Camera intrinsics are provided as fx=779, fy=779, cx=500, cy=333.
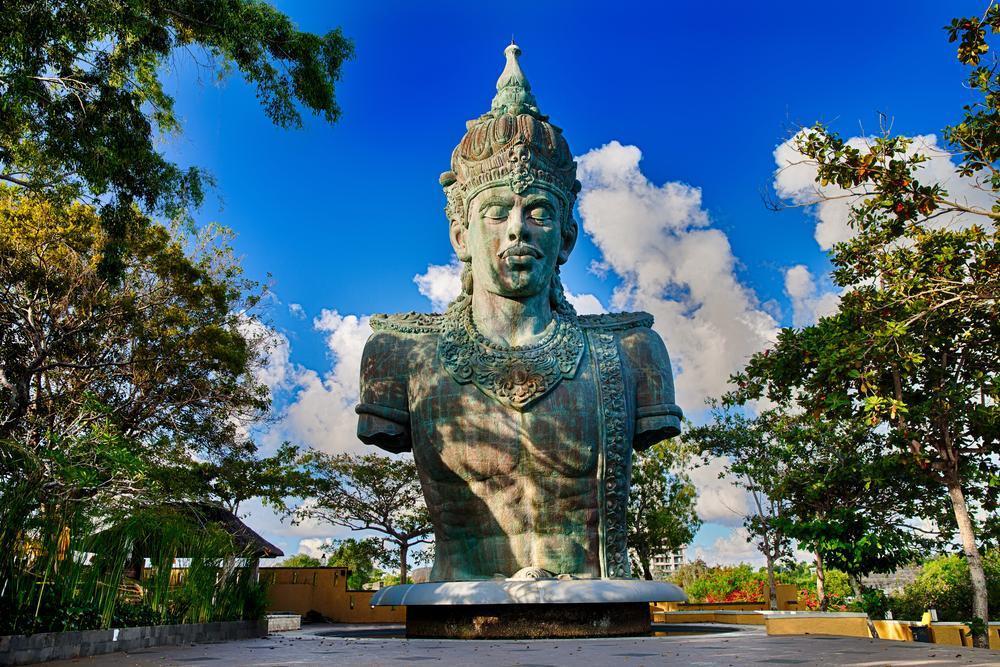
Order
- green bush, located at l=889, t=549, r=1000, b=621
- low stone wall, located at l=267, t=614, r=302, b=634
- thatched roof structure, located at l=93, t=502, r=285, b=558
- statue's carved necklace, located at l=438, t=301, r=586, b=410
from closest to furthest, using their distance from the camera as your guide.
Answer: statue's carved necklace, located at l=438, t=301, r=586, b=410
thatched roof structure, located at l=93, t=502, r=285, b=558
low stone wall, located at l=267, t=614, r=302, b=634
green bush, located at l=889, t=549, r=1000, b=621

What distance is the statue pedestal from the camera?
710 cm

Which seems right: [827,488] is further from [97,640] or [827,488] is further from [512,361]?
[97,640]

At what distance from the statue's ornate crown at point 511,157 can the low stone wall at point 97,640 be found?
556 cm

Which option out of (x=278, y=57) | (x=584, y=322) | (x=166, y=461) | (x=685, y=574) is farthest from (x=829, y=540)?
(x=685, y=574)

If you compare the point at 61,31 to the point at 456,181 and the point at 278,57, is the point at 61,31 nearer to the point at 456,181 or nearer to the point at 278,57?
the point at 278,57

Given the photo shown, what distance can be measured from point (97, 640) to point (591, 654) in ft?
13.8

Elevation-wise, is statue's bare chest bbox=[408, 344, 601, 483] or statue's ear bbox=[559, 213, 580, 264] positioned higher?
statue's ear bbox=[559, 213, 580, 264]

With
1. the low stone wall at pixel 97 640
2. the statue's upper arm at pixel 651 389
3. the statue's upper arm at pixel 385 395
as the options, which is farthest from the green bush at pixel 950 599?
the low stone wall at pixel 97 640

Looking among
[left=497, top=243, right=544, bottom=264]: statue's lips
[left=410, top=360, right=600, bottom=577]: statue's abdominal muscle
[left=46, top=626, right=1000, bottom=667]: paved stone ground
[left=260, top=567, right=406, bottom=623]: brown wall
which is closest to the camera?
[left=46, top=626, right=1000, bottom=667]: paved stone ground

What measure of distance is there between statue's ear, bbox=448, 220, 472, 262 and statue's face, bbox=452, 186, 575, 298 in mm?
346

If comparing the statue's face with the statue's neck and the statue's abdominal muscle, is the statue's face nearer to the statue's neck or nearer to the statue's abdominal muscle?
the statue's neck

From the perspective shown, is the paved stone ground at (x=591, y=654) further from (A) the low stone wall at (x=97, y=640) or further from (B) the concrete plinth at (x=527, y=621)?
(B) the concrete plinth at (x=527, y=621)

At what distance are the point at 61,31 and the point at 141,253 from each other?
33.1 feet

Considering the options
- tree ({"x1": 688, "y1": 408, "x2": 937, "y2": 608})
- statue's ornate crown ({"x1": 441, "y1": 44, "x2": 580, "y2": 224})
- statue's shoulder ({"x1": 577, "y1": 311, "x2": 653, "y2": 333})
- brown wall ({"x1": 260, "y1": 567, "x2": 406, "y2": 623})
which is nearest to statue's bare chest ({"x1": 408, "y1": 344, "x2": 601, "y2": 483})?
statue's shoulder ({"x1": 577, "y1": 311, "x2": 653, "y2": 333})
